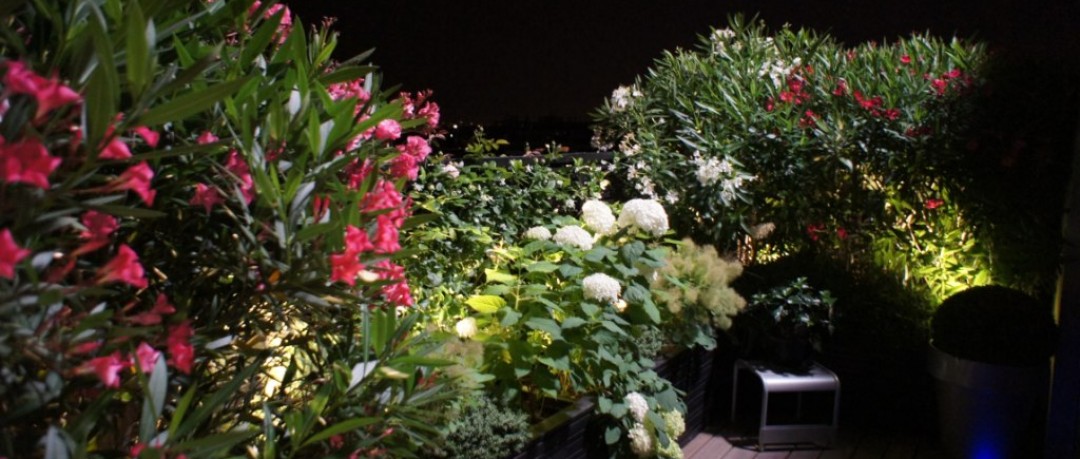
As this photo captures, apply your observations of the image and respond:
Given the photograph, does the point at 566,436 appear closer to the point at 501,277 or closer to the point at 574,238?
the point at 501,277

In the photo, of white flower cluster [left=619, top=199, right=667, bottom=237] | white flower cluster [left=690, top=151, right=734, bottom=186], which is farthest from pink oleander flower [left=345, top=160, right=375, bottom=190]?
white flower cluster [left=690, top=151, right=734, bottom=186]

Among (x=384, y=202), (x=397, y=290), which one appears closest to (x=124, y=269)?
(x=384, y=202)

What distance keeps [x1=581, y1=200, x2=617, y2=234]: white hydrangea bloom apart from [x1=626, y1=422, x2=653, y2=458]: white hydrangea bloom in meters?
0.91

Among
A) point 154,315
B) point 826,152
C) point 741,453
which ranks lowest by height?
point 741,453

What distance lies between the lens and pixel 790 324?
3686 millimetres

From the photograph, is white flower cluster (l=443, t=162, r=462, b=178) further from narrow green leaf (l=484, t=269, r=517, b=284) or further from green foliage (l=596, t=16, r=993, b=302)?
green foliage (l=596, t=16, r=993, b=302)

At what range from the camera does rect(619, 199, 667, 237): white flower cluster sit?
10.6 ft

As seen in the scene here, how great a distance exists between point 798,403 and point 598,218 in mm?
1283

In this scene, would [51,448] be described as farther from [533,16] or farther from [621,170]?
[533,16]

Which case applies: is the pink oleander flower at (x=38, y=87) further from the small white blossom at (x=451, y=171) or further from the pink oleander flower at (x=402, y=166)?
the small white blossom at (x=451, y=171)

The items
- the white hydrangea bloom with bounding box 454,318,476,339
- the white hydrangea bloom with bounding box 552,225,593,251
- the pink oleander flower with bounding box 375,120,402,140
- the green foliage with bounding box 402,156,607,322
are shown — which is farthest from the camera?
the white hydrangea bloom with bounding box 552,225,593,251

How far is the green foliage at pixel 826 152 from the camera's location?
3.72 m

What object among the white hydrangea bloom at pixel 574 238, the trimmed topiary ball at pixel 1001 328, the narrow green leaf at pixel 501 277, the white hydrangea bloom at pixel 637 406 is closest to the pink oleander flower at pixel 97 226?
the narrow green leaf at pixel 501 277

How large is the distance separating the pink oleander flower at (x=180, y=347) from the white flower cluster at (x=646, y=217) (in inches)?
94.8
